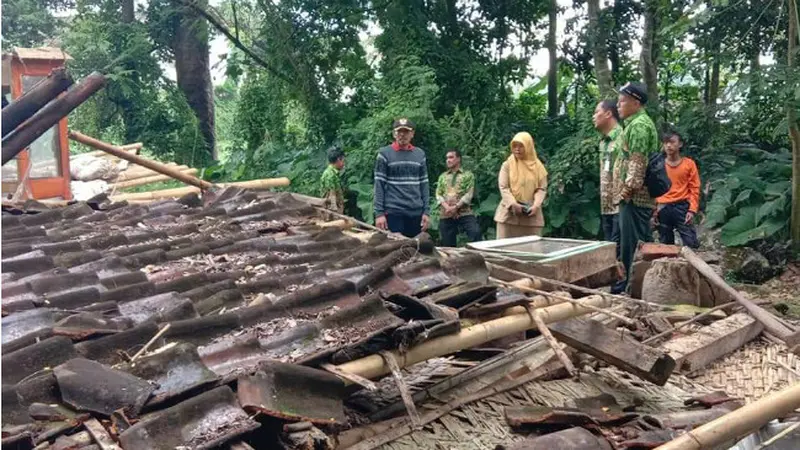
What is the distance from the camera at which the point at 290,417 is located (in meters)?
2.51

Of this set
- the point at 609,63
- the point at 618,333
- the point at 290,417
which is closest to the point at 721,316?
the point at 618,333

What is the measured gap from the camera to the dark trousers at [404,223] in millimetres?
8203

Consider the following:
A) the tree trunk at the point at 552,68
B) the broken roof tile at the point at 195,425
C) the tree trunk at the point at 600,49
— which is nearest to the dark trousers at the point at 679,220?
the tree trunk at the point at 600,49

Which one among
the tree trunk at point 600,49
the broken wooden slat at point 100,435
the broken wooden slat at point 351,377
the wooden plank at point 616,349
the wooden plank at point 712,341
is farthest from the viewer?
the tree trunk at point 600,49

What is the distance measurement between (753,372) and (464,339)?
2439mm

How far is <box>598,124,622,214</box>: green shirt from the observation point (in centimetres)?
742

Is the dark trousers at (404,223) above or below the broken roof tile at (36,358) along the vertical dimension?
below

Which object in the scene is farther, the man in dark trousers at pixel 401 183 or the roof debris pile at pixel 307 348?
the man in dark trousers at pixel 401 183

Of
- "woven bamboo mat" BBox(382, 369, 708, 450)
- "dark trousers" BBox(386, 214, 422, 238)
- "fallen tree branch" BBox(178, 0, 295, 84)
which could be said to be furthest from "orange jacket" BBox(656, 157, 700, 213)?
"fallen tree branch" BBox(178, 0, 295, 84)

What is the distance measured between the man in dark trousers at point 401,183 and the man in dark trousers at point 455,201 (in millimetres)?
1054

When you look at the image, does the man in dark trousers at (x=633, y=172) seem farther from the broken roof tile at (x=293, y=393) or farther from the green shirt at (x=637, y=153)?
the broken roof tile at (x=293, y=393)

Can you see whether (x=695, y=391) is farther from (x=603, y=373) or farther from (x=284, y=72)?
(x=284, y=72)

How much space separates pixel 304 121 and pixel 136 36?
4152mm

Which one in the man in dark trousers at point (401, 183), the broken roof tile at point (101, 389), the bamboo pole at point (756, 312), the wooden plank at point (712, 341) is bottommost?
the wooden plank at point (712, 341)
